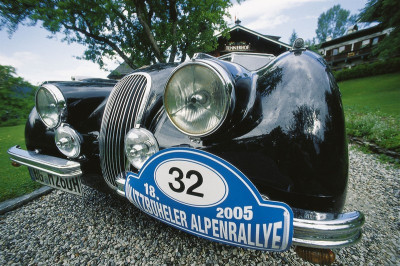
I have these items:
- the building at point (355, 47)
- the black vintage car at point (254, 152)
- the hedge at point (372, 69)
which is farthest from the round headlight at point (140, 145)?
the building at point (355, 47)

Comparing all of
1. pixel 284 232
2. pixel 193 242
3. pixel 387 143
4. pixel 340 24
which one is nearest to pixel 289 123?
pixel 284 232

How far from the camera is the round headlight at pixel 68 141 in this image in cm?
154

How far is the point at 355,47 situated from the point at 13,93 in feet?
117

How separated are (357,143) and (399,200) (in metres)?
2.24

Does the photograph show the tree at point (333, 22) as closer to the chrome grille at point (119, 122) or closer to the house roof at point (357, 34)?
the house roof at point (357, 34)

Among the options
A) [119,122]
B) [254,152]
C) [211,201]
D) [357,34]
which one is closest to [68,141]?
[119,122]

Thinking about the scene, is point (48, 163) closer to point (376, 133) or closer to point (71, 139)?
point (71, 139)

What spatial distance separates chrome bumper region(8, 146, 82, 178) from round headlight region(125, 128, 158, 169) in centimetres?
57

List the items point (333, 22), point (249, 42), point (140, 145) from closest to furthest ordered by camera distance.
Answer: point (140, 145) < point (249, 42) < point (333, 22)

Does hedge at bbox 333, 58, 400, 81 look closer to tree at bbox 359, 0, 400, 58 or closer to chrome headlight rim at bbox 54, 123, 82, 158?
tree at bbox 359, 0, 400, 58

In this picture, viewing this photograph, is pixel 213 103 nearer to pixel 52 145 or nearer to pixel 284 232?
pixel 284 232

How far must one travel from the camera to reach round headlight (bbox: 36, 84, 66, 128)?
1593 millimetres

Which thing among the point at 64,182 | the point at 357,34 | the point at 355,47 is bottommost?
the point at 64,182

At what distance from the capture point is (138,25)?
1058cm
